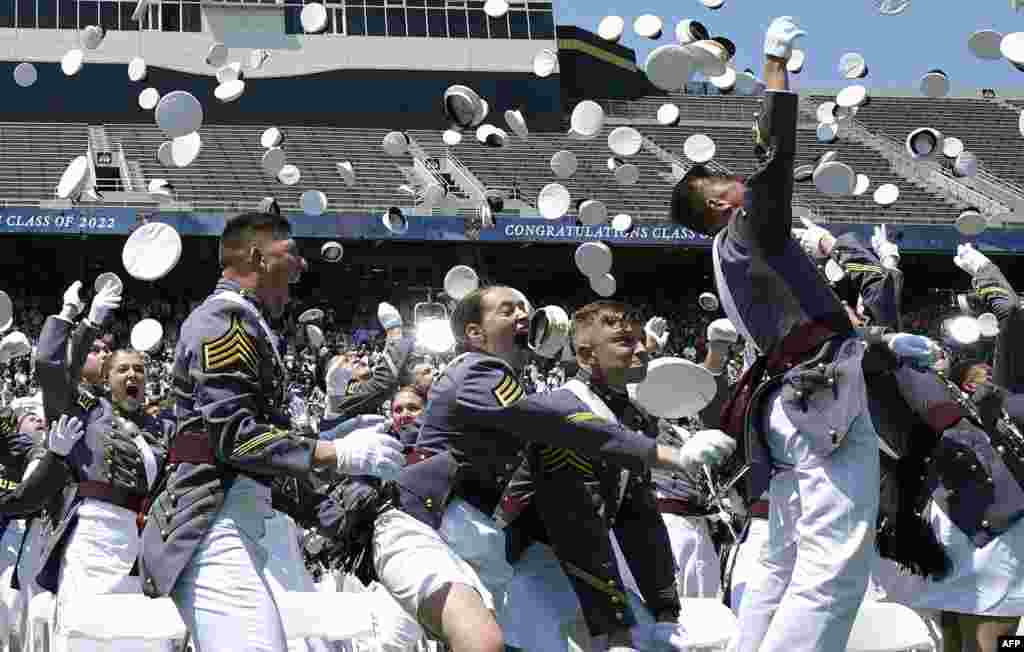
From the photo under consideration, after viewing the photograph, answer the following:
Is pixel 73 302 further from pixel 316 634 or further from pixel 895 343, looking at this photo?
pixel 895 343

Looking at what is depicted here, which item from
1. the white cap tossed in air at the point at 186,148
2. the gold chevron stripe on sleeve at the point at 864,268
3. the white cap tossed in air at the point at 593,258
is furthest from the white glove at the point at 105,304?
the white cap tossed in air at the point at 186,148

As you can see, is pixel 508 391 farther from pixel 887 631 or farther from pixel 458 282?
pixel 458 282

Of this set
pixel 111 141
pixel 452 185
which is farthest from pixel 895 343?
pixel 111 141

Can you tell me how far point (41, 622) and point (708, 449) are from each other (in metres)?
4.64

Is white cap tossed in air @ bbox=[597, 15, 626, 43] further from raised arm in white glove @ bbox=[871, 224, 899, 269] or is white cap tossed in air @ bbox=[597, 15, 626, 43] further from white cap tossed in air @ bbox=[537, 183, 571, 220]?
raised arm in white glove @ bbox=[871, 224, 899, 269]

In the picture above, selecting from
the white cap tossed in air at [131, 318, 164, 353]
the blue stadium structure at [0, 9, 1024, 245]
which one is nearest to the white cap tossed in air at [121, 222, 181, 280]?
the white cap tossed in air at [131, 318, 164, 353]

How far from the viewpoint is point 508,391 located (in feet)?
15.9

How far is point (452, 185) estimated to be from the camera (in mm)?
31188

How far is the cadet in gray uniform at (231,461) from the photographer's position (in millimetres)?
4426

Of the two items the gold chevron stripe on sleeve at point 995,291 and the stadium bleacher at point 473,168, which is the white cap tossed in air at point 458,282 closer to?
the gold chevron stripe on sleeve at point 995,291

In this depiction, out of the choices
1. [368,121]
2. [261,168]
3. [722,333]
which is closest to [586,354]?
[722,333]

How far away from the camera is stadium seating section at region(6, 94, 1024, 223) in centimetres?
2939

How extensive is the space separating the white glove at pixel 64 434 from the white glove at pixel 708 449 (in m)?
3.89

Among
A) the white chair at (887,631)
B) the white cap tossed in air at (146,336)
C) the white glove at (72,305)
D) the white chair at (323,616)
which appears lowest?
the white chair at (323,616)
